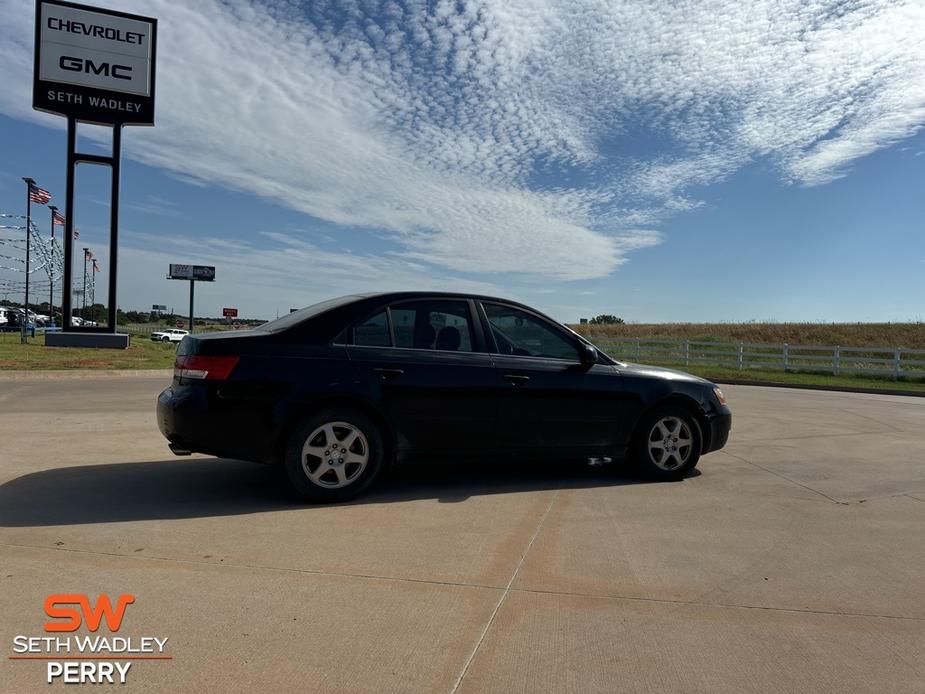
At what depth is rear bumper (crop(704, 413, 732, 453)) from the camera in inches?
247

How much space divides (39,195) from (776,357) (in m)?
37.7

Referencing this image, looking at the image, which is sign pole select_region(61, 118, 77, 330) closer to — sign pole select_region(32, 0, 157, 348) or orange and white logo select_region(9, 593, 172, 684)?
sign pole select_region(32, 0, 157, 348)

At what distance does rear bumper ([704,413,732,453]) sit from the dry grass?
35.7 metres

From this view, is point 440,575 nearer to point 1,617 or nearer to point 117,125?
point 1,617

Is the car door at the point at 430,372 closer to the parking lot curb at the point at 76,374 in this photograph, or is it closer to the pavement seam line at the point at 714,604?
the pavement seam line at the point at 714,604

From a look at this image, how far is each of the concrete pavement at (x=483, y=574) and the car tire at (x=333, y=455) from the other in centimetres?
18

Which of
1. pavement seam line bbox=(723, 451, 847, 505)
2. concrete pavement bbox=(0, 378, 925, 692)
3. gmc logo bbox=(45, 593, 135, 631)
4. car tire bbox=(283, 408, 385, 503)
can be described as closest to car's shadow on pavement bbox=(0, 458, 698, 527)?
concrete pavement bbox=(0, 378, 925, 692)

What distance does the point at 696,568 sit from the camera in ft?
12.8

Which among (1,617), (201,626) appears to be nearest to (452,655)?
(201,626)

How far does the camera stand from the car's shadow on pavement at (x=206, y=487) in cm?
471

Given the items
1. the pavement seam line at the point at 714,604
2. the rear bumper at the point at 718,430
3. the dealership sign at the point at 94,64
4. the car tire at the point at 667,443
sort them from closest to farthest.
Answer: the pavement seam line at the point at 714,604 < the car tire at the point at 667,443 < the rear bumper at the point at 718,430 < the dealership sign at the point at 94,64

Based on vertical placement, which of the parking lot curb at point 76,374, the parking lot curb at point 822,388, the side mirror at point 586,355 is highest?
the side mirror at point 586,355

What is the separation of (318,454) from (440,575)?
5.38 feet

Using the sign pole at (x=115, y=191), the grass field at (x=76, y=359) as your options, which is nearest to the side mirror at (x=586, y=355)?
the grass field at (x=76, y=359)
